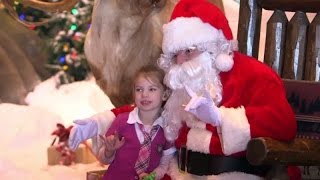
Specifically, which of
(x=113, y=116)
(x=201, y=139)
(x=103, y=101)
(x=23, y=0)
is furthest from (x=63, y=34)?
(x=201, y=139)

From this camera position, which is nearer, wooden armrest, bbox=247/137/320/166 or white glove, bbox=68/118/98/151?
wooden armrest, bbox=247/137/320/166

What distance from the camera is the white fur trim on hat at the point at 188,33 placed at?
66.8 inches

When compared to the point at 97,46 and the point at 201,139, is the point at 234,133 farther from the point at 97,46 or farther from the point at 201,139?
the point at 97,46

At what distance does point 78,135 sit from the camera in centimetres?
180

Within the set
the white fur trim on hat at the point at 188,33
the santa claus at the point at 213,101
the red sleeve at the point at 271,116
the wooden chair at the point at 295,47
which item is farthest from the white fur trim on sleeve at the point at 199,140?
the wooden chair at the point at 295,47

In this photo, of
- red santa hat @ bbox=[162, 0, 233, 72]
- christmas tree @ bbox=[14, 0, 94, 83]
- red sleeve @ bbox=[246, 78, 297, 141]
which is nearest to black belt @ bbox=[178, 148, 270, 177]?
red sleeve @ bbox=[246, 78, 297, 141]

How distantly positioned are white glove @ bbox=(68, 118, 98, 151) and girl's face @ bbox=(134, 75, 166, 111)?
6.4 inches

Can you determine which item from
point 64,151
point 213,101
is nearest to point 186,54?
point 213,101

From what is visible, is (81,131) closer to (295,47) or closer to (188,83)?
(188,83)

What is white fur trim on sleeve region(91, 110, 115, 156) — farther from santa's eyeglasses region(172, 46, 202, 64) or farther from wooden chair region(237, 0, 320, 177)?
wooden chair region(237, 0, 320, 177)

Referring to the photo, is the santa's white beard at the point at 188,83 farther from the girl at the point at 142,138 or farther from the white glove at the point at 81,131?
the white glove at the point at 81,131

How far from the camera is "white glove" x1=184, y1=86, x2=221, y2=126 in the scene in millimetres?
1491

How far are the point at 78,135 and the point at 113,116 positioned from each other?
0.52ft

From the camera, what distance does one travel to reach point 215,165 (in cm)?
164
